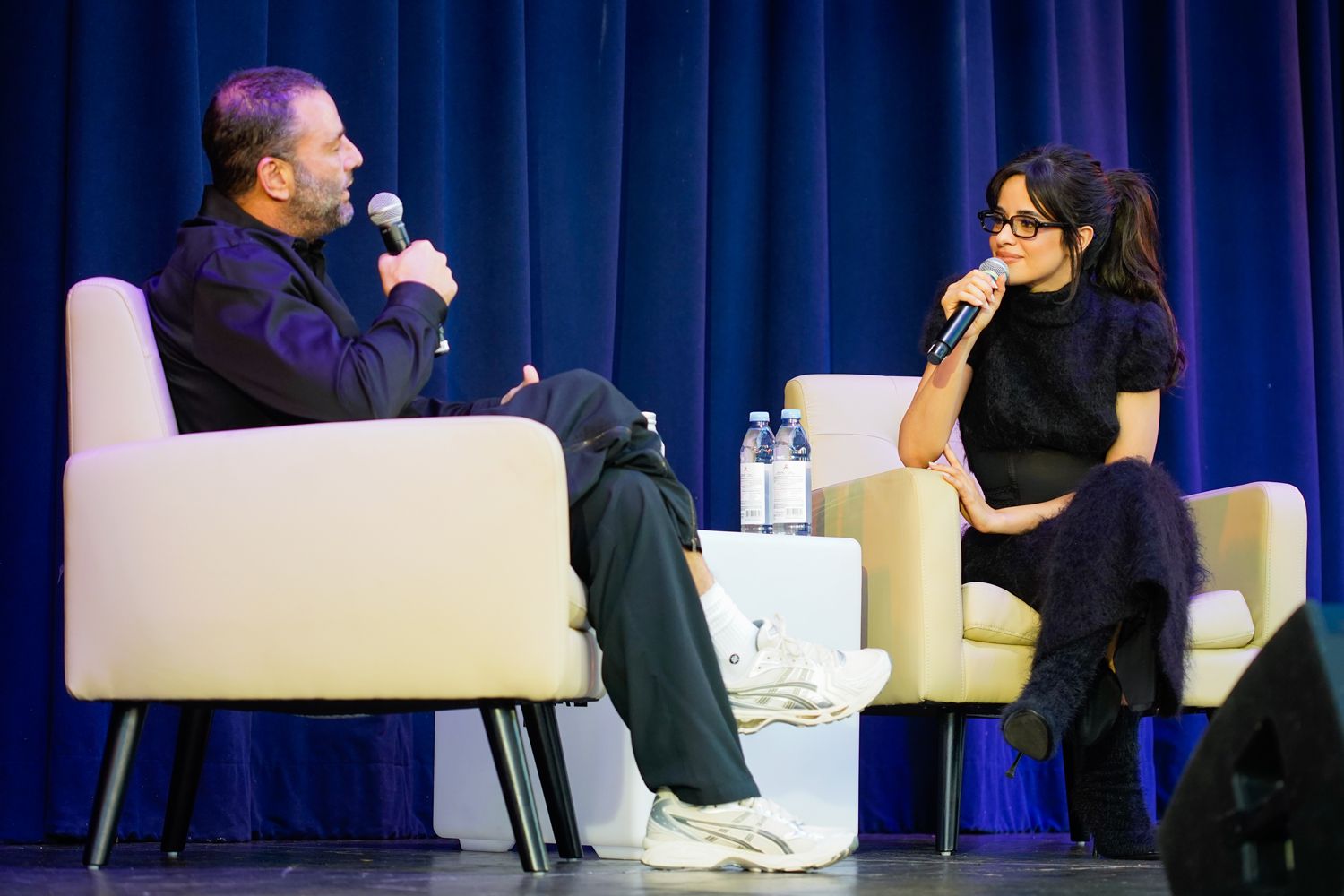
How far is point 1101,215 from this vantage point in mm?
2549

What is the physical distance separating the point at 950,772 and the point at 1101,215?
37.1 inches

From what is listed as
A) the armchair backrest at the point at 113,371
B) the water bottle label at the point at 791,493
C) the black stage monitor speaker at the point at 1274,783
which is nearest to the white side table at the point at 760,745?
the water bottle label at the point at 791,493

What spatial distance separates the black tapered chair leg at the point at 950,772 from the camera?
233 cm

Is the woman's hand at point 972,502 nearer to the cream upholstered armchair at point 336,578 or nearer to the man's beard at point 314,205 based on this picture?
the cream upholstered armchair at point 336,578

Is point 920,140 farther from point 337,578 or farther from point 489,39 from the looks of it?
point 337,578

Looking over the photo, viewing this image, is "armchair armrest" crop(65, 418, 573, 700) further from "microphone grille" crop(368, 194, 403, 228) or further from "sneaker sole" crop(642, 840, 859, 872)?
"microphone grille" crop(368, 194, 403, 228)

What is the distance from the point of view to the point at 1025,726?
197 centimetres

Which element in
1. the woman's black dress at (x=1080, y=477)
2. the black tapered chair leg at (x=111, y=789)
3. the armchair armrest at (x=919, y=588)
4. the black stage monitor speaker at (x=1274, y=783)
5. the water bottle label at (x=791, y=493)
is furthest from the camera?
the water bottle label at (x=791, y=493)

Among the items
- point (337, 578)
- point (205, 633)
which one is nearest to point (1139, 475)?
point (337, 578)

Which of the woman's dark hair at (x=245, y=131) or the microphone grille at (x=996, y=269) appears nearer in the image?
the woman's dark hair at (x=245, y=131)

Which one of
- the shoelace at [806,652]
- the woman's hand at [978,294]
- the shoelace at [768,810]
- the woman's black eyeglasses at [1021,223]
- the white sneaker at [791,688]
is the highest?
the woman's black eyeglasses at [1021,223]

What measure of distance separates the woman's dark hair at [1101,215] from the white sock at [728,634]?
1.01 metres

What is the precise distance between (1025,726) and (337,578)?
2.93 feet

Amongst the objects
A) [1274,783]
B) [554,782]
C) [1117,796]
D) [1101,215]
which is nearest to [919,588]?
[1117,796]
